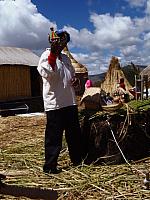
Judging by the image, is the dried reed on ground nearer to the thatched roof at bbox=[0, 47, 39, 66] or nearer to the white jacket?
the white jacket

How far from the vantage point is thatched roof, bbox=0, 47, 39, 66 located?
55.1 feet

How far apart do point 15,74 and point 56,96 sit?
13.0 metres

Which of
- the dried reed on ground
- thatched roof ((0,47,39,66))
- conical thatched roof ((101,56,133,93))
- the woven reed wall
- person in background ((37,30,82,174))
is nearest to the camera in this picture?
the dried reed on ground

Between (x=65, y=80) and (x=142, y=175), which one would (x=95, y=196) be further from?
(x=65, y=80)

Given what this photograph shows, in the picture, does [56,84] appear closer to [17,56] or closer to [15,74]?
[15,74]

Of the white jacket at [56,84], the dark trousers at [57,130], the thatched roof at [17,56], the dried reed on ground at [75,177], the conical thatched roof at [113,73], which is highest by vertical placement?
the thatched roof at [17,56]

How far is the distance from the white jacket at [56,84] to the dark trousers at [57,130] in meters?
0.07

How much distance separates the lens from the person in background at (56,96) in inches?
163

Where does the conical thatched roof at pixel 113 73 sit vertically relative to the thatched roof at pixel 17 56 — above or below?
below

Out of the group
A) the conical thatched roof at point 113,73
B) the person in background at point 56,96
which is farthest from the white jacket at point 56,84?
the conical thatched roof at point 113,73

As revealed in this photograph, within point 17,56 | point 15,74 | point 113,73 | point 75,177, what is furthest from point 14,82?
point 75,177

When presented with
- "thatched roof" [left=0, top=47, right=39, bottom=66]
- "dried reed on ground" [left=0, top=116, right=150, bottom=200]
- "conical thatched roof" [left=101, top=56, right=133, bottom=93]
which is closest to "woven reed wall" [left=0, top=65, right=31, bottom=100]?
"thatched roof" [left=0, top=47, right=39, bottom=66]

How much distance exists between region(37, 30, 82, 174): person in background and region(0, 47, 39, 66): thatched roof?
12287 mm

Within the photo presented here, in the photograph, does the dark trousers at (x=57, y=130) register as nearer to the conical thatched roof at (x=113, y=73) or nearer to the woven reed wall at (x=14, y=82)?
the woven reed wall at (x=14, y=82)
